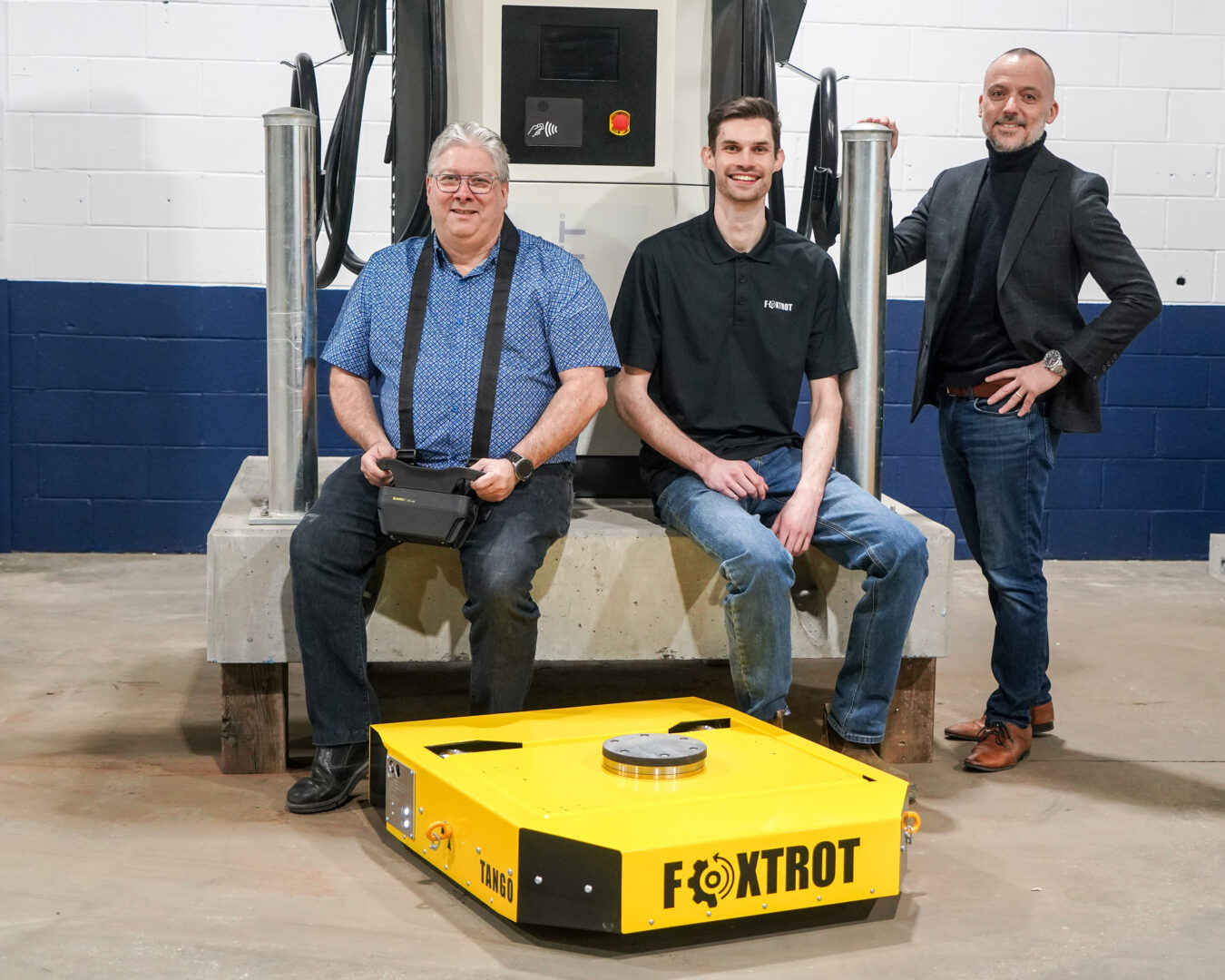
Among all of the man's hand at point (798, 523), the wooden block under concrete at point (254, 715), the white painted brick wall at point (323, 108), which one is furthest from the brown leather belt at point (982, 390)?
the white painted brick wall at point (323, 108)

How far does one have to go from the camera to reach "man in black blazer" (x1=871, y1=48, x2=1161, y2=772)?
10.3 feet

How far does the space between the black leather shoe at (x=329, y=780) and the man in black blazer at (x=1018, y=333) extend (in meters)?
1.32

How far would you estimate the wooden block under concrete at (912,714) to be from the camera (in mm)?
3256

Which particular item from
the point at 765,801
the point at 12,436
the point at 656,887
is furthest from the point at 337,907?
the point at 12,436

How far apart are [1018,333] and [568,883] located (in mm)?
1637

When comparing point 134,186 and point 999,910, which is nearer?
point 999,910

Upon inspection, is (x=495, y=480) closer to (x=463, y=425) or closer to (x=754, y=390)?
(x=463, y=425)

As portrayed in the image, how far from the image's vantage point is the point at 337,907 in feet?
7.80

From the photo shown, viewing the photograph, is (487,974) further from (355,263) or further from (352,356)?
(355,263)

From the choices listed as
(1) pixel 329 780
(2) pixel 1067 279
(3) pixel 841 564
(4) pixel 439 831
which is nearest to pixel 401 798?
(4) pixel 439 831

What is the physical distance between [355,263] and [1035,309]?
162 cm

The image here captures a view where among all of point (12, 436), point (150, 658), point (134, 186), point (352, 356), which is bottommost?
point (150, 658)

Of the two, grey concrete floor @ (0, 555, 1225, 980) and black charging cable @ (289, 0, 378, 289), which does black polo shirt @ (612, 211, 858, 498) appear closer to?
black charging cable @ (289, 0, 378, 289)

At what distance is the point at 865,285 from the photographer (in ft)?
10.8
